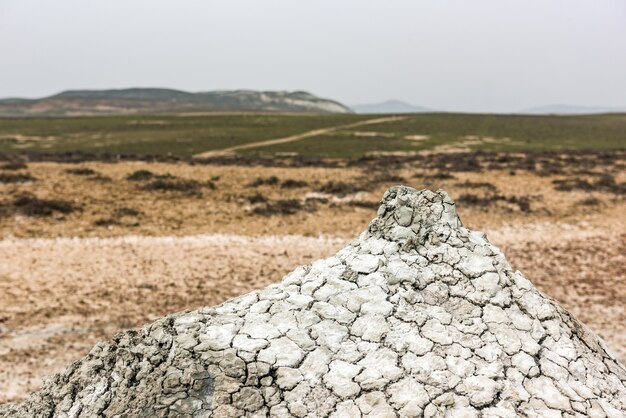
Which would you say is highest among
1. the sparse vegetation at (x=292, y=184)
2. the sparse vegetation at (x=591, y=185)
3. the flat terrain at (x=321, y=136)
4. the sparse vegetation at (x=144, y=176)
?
the sparse vegetation at (x=591, y=185)

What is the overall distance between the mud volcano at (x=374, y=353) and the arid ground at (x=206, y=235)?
605 cm

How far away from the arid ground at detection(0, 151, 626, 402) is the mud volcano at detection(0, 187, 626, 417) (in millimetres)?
6053

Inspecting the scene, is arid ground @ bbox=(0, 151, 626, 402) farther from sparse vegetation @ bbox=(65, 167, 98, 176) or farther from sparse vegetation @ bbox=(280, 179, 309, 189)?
sparse vegetation @ bbox=(280, 179, 309, 189)

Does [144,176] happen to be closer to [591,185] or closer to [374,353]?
[591,185]

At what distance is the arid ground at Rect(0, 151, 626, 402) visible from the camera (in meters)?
12.8

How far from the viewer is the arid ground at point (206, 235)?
12830 mm

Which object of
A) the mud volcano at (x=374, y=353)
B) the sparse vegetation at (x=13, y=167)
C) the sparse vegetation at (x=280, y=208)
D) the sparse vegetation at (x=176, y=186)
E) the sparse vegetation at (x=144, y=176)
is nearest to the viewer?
the mud volcano at (x=374, y=353)

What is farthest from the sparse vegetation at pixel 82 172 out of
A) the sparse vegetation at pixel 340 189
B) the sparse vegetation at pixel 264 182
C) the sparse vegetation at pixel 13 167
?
the sparse vegetation at pixel 340 189

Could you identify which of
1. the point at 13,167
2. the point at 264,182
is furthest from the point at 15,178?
the point at 264,182

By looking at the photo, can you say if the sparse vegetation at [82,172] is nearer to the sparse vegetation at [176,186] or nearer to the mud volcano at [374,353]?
the sparse vegetation at [176,186]

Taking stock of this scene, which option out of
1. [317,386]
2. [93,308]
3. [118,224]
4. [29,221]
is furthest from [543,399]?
[29,221]

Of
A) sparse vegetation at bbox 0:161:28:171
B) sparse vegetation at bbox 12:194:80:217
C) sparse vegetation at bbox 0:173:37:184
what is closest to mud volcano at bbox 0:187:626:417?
sparse vegetation at bbox 12:194:80:217

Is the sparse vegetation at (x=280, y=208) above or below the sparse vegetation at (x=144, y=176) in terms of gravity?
below

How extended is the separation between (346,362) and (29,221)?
20.8 metres
